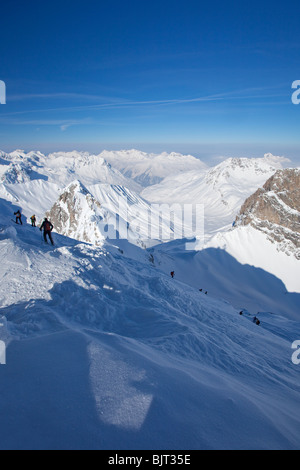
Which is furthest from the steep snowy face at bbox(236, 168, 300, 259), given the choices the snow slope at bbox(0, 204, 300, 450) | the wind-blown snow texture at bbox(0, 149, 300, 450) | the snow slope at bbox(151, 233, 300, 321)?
the snow slope at bbox(0, 204, 300, 450)

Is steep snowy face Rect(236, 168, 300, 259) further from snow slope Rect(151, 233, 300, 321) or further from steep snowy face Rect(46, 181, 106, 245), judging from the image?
steep snowy face Rect(46, 181, 106, 245)

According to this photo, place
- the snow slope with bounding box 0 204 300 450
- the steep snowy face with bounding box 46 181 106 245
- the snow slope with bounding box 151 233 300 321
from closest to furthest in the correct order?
1. the snow slope with bounding box 0 204 300 450
2. the snow slope with bounding box 151 233 300 321
3. the steep snowy face with bounding box 46 181 106 245

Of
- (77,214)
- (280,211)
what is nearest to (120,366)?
(77,214)

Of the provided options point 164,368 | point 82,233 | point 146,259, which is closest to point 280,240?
point 146,259

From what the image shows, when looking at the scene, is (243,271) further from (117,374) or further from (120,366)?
(117,374)

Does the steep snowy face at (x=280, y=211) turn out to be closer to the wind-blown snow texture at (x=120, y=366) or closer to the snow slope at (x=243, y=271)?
the snow slope at (x=243, y=271)
